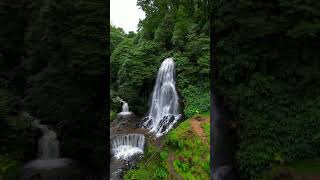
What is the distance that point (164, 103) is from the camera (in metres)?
17.6

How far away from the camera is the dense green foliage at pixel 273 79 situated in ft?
23.0

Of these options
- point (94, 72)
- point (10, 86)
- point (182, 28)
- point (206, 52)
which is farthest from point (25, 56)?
point (182, 28)

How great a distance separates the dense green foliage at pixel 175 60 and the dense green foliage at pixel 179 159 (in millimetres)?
2829

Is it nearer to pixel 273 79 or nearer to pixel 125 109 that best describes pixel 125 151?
pixel 125 109

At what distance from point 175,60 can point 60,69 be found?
10.7 m

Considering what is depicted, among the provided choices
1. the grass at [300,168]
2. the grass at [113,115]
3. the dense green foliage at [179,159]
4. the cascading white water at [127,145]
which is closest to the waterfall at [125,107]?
the grass at [113,115]

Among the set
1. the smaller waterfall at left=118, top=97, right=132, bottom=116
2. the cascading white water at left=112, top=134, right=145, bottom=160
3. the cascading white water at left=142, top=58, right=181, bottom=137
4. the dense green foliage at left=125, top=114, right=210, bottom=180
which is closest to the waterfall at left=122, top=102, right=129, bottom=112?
the smaller waterfall at left=118, top=97, right=132, bottom=116

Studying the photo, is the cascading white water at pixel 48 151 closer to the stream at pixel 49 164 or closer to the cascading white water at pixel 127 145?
the stream at pixel 49 164

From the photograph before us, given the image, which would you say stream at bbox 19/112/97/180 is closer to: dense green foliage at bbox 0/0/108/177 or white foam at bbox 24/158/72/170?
white foam at bbox 24/158/72/170

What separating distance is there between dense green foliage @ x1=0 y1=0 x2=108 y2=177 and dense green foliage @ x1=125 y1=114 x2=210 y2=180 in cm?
424

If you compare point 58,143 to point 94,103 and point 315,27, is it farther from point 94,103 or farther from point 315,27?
point 315,27

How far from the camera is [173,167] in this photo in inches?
491

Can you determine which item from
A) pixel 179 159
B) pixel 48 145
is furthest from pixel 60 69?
pixel 179 159

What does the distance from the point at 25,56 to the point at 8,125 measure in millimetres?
1869
